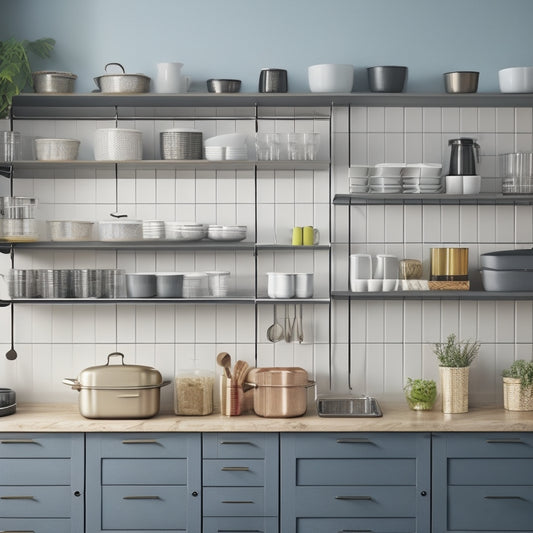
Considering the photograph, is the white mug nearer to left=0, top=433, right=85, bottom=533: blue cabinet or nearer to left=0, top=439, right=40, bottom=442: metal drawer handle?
left=0, top=433, right=85, bottom=533: blue cabinet

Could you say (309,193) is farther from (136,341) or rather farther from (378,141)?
(136,341)

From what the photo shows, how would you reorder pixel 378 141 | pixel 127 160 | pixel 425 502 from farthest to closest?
pixel 378 141, pixel 127 160, pixel 425 502

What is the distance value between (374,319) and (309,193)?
2.33 feet

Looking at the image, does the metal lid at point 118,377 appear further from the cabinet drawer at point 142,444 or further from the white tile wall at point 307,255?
→ the white tile wall at point 307,255

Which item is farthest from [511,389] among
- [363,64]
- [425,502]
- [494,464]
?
[363,64]

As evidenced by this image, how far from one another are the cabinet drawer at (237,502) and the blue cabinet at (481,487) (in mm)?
741

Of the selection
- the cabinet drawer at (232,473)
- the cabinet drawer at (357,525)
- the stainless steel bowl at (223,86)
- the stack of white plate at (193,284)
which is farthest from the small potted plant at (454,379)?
the stainless steel bowl at (223,86)

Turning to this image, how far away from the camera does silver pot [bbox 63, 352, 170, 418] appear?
3.55 meters

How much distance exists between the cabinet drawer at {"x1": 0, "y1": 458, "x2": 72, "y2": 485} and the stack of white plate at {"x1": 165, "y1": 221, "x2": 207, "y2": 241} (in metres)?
1.12

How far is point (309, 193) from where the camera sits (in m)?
3.95

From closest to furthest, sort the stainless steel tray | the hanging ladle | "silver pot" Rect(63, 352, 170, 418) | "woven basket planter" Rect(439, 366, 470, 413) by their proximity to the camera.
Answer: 1. "silver pot" Rect(63, 352, 170, 418)
2. "woven basket planter" Rect(439, 366, 470, 413)
3. the stainless steel tray
4. the hanging ladle

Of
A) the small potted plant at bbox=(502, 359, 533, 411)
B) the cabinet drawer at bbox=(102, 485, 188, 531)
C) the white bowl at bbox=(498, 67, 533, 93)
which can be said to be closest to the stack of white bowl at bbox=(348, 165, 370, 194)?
the white bowl at bbox=(498, 67, 533, 93)

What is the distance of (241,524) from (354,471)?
545 millimetres

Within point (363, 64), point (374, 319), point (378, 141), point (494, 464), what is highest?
point (363, 64)
